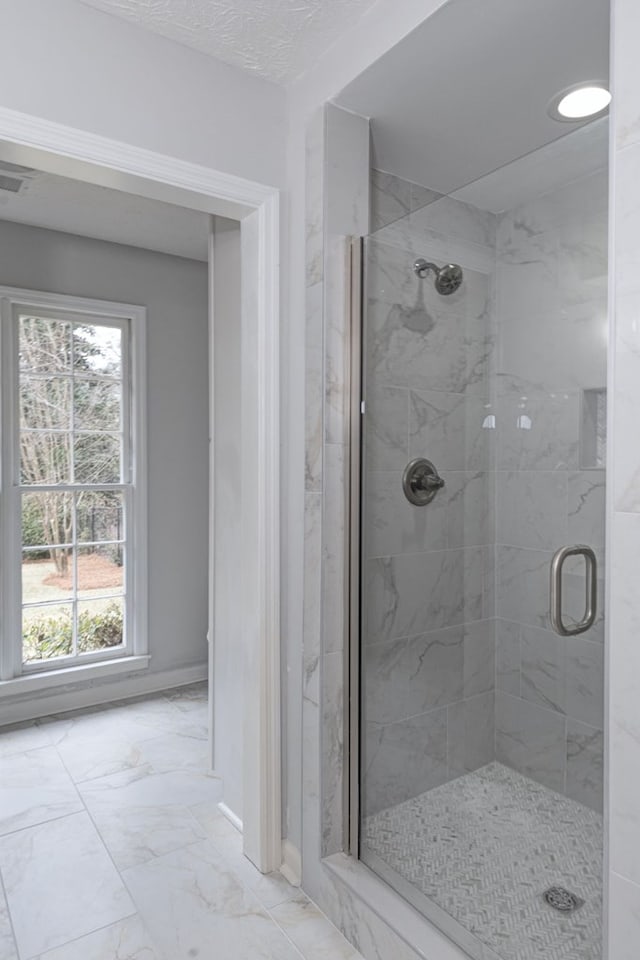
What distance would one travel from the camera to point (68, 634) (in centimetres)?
331

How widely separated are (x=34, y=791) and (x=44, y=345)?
2110mm

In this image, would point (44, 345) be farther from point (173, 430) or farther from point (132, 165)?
point (132, 165)

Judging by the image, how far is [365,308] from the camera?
182 cm

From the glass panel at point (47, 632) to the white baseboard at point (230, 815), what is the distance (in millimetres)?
1434

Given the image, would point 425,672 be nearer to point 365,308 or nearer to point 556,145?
point 365,308

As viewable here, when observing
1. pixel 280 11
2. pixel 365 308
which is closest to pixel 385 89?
pixel 280 11

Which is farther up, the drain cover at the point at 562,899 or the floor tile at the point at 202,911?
the drain cover at the point at 562,899

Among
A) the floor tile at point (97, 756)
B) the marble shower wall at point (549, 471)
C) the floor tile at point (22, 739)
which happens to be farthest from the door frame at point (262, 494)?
the floor tile at point (22, 739)

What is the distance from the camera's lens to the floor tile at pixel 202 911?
1614 mm

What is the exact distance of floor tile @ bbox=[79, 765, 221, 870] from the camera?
6.77 ft

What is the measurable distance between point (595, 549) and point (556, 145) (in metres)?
0.95

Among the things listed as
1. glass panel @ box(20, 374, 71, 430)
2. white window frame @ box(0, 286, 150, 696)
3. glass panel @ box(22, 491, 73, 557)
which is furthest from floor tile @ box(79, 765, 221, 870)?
glass panel @ box(20, 374, 71, 430)

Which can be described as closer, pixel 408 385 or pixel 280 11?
pixel 280 11

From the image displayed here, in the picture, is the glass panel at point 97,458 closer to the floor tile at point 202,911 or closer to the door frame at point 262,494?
the door frame at point 262,494
